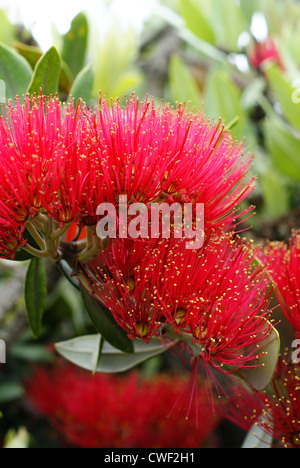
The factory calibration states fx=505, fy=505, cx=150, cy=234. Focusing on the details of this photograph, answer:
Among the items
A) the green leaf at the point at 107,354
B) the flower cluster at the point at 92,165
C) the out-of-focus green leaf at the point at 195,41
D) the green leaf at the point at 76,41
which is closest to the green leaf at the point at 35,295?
the green leaf at the point at 107,354

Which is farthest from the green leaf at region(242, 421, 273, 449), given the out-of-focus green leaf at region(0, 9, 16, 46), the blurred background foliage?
the out-of-focus green leaf at region(0, 9, 16, 46)

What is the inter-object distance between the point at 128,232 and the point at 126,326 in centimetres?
13

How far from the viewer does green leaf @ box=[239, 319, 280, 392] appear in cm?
67

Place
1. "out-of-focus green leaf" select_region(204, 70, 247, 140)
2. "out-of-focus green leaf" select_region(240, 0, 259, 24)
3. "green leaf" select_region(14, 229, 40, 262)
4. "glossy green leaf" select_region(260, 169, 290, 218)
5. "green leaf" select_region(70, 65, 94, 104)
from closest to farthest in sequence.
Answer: "green leaf" select_region(14, 229, 40, 262) → "green leaf" select_region(70, 65, 94, 104) → "out-of-focus green leaf" select_region(204, 70, 247, 140) → "glossy green leaf" select_region(260, 169, 290, 218) → "out-of-focus green leaf" select_region(240, 0, 259, 24)

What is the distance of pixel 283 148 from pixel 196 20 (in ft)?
1.53

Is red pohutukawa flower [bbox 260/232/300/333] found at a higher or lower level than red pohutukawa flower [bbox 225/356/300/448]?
higher

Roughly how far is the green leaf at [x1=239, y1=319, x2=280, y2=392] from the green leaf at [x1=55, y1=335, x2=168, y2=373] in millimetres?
181

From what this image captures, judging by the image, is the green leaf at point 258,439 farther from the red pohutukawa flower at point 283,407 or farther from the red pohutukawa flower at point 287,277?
the red pohutukawa flower at point 287,277

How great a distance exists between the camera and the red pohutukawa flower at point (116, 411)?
1265 millimetres

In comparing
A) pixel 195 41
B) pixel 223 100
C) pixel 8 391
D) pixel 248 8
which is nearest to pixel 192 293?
pixel 223 100

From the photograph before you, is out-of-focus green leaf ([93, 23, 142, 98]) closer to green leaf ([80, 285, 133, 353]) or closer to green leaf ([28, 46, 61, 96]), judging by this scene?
green leaf ([28, 46, 61, 96])

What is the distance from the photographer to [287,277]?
748 mm
